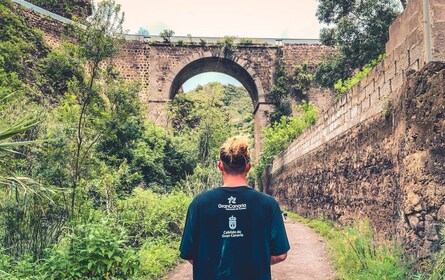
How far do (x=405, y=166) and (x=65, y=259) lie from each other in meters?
3.90

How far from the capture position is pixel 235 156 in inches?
82.0

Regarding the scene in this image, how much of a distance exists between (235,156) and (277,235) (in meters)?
0.47

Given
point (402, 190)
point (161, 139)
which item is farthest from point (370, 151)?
point (161, 139)

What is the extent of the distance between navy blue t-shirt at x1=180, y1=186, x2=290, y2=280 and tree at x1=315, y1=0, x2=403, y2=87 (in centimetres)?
1717

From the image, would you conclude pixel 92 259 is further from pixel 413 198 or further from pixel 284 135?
pixel 284 135

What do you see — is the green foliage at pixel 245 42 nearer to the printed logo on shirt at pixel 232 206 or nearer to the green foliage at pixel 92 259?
the green foliage at pixel 92 259

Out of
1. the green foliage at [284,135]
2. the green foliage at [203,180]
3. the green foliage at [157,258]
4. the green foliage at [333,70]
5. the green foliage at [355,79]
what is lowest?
the green foliage at [157,258]

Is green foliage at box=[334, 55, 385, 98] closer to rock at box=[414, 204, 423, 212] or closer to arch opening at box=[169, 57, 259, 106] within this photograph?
rock at box=[414, 204, 423, 212]

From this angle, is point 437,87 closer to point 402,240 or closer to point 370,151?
point 402,240

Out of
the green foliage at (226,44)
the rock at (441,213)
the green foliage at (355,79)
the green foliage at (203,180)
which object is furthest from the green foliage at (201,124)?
the rock at (441,213)

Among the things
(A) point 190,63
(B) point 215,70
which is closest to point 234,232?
(A) point 190,63

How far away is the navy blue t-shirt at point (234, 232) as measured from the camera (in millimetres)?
1994

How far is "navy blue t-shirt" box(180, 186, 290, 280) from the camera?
78.5 inches

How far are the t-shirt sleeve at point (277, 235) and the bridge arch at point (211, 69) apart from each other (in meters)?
22.7
